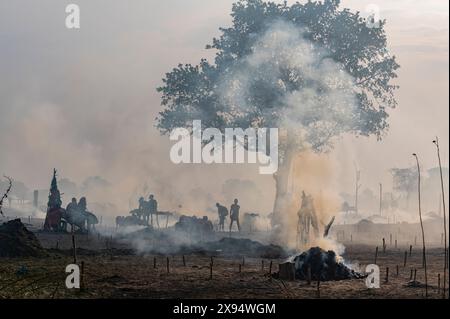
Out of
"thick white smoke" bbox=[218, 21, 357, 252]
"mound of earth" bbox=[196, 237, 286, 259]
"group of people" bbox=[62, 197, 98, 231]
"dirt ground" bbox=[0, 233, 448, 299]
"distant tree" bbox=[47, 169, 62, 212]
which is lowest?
"dirt ground" bbox=[0, 233, 448, 299]

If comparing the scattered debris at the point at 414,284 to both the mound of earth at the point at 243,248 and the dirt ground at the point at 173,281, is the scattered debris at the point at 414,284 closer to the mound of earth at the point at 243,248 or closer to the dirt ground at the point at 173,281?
the dirt ground at the point at 173,281

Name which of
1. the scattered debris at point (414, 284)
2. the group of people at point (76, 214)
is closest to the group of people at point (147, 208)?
the group of people at point (76, 214)

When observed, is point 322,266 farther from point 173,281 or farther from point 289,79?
point 289,79

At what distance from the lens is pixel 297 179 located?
48.8m

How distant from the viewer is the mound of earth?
35.3m

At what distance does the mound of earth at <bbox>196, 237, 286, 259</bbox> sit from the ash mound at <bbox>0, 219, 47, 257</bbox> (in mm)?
10534

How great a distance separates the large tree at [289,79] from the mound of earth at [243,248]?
5.90m

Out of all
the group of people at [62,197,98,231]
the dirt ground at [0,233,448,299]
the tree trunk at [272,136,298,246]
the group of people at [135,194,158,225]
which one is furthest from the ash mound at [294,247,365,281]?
the group of people at [135,194,158,225]

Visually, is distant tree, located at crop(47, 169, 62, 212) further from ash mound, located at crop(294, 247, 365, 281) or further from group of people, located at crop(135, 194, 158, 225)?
Result: ash mound, located at crop(294, 247, 365, 281)

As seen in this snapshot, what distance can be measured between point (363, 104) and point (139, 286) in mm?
28666

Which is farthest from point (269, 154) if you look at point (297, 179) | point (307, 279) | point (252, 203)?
point (252, 203)

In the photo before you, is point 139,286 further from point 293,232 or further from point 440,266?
point 293,232

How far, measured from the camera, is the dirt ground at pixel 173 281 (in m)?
19.6

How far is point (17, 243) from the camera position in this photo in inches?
1168
